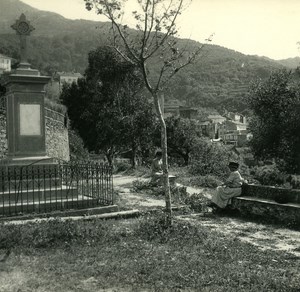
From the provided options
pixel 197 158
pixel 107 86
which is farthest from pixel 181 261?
pixel 107 86

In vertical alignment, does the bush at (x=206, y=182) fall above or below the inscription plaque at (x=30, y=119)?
below

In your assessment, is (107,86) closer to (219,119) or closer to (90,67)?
(90,67)

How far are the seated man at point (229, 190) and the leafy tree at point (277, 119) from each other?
15534 mm

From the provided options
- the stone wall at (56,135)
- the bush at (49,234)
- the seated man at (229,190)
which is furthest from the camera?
the stone wall at (56,135)

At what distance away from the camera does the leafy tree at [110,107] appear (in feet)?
101

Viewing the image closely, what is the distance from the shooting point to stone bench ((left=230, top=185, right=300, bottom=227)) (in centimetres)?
948

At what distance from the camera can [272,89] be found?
2870 centimetres

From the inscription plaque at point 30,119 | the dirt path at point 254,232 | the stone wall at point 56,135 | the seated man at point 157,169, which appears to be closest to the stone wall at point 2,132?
the stone wall at point 56,135

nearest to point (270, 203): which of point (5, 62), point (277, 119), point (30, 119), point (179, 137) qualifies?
point (30, 119)

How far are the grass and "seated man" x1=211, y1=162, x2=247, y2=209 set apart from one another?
2.58m

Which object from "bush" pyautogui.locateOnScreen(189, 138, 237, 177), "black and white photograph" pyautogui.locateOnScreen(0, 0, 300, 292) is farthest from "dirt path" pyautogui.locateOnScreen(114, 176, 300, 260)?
"bush" pyautogui.locateOnScreen(189, 138, 237, 177)

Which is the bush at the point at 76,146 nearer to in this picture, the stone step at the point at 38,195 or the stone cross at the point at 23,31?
the stone cross at the point at 23,31

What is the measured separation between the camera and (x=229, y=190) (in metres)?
11.1

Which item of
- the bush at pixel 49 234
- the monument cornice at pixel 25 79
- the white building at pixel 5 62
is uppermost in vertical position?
the white building at pixel 5 62
